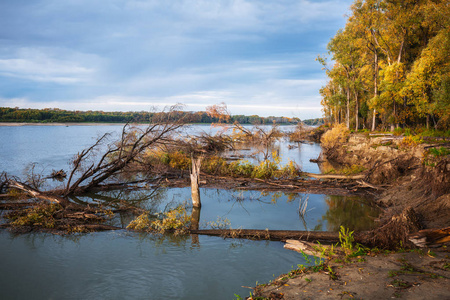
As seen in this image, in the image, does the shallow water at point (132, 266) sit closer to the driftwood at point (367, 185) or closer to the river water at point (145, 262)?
the river water at point (145, 262)

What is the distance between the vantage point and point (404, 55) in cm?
2881

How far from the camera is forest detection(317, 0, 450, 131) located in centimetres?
2150

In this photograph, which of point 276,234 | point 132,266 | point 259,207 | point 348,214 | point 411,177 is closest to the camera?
point 132,266

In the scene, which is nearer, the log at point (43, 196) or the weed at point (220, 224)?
the weed at point (220, 224)

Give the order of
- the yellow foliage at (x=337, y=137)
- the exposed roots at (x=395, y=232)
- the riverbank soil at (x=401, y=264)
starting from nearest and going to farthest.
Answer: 1. the riverbank soil at (x=401, y=264)
2. the exposed roots at (x=395, y=232)
3. the yellow foliage at (x=337, y=137)

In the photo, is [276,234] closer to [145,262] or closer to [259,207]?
[145,262]

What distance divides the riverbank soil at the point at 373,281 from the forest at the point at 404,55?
1763 cm

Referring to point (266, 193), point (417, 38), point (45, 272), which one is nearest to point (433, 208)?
point (266, 193)

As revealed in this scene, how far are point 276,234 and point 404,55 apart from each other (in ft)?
87.2

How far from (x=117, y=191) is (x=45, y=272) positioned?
956 cm

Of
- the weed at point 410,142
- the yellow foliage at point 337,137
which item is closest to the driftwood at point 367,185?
the weed at point 410,142

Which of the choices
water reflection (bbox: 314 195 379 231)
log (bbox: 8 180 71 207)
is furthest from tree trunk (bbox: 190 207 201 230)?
log (bbox: 8 180 71 207)

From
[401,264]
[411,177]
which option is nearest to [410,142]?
[411,177]

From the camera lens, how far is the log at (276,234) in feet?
32.2
